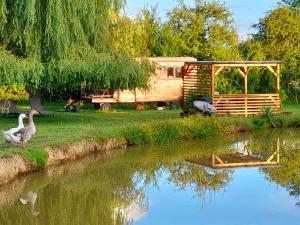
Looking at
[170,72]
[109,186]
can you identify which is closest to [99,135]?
[109,186]

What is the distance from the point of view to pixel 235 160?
659 inches

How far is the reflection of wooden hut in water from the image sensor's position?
52.6 ft

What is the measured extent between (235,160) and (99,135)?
3754 mm

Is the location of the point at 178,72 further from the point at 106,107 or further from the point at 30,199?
the point at 30,199

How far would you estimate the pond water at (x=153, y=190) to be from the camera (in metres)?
10.4

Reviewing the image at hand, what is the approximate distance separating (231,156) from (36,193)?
6.72m

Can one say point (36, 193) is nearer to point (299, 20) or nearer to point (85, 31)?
point (85, 31)

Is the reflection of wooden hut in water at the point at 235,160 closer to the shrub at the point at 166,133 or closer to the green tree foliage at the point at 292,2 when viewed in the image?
the shrub at the point at 166,133

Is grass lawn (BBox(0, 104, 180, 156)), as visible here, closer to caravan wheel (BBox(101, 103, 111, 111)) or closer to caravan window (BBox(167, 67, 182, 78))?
caravan wheel (BBox(101, 103, 111, 111))

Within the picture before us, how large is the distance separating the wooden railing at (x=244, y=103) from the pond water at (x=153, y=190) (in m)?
6.72

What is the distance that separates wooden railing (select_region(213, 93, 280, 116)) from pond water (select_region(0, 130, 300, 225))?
6722 millimetres

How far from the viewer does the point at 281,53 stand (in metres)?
39.8

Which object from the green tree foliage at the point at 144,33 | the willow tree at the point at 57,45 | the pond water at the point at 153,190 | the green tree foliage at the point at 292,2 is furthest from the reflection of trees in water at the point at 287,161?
the green tree foliage at the point at 292,2

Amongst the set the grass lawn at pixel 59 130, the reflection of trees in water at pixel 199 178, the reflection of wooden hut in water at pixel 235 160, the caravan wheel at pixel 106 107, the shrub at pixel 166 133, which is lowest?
the reflection of trees in water at pixel 199 178
